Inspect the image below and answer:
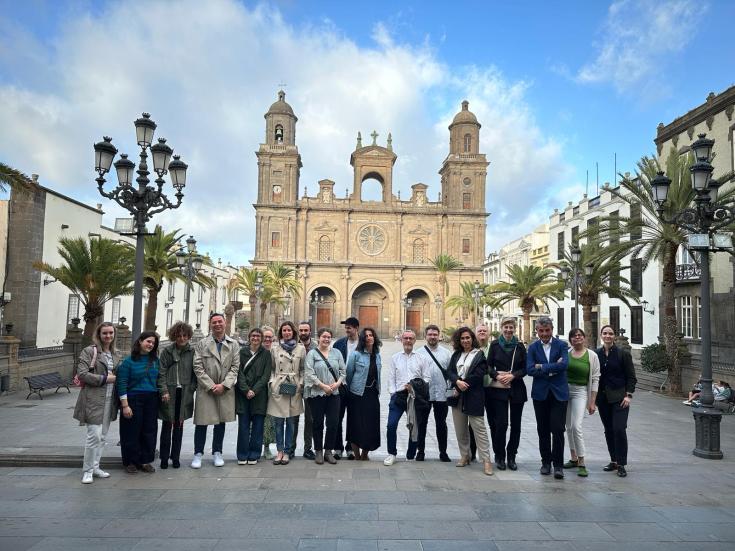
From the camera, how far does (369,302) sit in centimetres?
5050

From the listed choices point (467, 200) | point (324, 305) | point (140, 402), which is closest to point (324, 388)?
point (140, 402)

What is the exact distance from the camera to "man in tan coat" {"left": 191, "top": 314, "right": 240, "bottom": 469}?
20.5 feet

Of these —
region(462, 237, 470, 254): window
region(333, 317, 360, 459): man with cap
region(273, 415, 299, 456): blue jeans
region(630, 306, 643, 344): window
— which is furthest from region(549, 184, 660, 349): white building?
region(273, 415, 299, 456): blue jeans

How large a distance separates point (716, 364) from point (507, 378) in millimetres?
11799

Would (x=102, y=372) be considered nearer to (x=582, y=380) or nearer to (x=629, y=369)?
(x=582, y=380)

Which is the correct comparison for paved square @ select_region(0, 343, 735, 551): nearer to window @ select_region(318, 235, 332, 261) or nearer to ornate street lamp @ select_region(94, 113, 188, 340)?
ornate street lamp @ select_region(94, 113, 188, 340)

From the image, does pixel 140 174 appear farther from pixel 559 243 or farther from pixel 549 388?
pixel 559 243

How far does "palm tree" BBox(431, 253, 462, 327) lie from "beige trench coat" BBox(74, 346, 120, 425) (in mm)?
41073

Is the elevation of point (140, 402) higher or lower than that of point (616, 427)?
higher

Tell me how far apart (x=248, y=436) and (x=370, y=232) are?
43.9m

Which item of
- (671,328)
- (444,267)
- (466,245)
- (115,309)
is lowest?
(671,328)

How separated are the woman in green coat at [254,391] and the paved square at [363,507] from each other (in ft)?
0.87

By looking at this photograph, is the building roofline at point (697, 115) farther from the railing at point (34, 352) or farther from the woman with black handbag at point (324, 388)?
the railing at point (34, 352)

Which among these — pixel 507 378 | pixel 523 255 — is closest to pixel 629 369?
pixel 507 378
